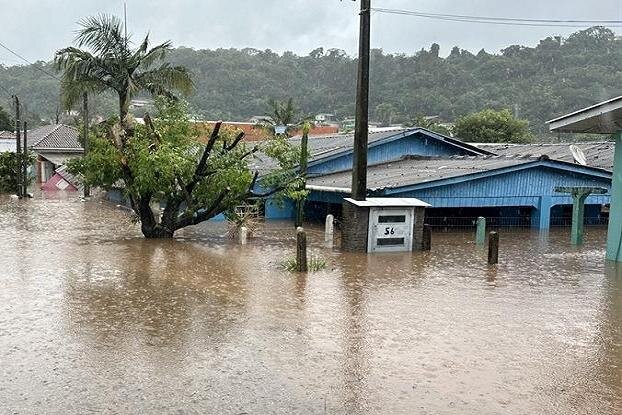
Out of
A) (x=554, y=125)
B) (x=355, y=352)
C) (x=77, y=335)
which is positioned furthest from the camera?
(x=554, y=125)

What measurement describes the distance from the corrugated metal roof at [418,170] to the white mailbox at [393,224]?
4.02m

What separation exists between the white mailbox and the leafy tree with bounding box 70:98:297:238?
403 cm

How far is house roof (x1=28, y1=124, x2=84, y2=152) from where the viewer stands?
57.8 metres

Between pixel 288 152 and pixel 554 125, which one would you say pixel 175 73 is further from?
pixel 554 125

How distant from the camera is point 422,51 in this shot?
294ft

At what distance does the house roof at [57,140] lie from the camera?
57844mm

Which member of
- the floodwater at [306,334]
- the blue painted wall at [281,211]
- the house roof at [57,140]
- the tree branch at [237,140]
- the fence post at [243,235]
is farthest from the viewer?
the house roof at [57,140]

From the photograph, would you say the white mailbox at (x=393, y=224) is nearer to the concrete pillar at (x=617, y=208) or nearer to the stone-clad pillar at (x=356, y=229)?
the stone-clad pillar at (x=356, y=229)

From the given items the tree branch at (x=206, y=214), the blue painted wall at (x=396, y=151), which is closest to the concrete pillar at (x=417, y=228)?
the tree branch at (x=206, y=214)

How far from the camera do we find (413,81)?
82.2 metres

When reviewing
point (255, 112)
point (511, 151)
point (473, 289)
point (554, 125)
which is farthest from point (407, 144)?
point (255, 112)

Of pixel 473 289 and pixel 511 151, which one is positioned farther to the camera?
pixel 511 151

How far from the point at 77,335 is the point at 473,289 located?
25.4 ft

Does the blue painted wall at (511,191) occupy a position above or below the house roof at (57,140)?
below
